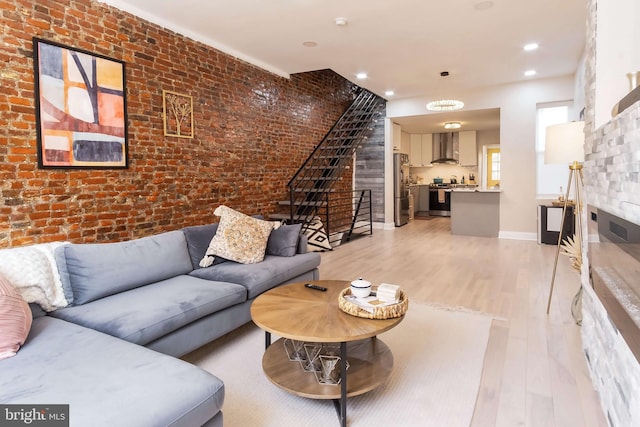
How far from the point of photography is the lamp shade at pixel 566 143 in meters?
3.03

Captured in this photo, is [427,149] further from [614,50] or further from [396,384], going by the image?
[396,384]

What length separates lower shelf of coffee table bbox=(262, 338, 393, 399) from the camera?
1898mm

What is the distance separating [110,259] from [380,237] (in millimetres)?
5489

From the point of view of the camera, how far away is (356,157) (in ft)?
28.4

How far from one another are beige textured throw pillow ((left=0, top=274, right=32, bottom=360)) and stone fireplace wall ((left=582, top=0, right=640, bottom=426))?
2580mm

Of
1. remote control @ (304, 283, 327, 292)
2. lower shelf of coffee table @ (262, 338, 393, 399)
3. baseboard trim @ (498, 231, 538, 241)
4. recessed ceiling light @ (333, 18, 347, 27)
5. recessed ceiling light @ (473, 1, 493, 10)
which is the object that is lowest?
lower shelf of coffee table @ (262, 338, 393, 399)

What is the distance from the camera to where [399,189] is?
8758 mm

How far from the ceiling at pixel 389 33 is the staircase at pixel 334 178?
158 cm

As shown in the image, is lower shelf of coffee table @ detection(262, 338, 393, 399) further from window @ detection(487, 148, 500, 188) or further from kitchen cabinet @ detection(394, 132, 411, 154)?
window @ detection(487, 148, 500, 188)

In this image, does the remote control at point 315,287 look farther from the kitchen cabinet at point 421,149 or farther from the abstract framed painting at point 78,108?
the kitchen cabinet at point 421,149

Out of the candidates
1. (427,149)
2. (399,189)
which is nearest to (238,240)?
(399,189)

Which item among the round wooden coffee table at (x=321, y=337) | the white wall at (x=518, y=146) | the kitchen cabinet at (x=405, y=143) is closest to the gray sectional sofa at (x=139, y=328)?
→ the round wooden coffee table at (x=321, y=337)

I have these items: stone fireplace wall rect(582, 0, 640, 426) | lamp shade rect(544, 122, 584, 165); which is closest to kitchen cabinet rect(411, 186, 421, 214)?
lamp shade rect(544, 122, 584, 165)

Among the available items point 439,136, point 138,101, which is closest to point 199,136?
point 138,101
